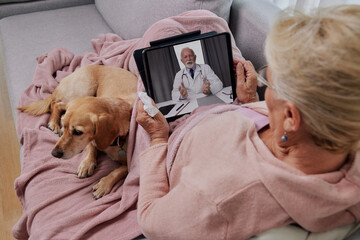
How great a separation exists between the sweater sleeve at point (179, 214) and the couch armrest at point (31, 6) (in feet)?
7.39

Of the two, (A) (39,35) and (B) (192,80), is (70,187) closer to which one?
(B) (192,80)

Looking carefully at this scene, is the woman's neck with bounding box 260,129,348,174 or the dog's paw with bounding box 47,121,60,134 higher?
the woman's neck with bounding box 260,129,348,174

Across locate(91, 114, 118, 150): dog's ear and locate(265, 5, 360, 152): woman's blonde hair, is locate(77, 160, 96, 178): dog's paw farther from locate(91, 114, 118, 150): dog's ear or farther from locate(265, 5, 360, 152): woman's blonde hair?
locate(265, 5, 360, 152): woman's blonde hair

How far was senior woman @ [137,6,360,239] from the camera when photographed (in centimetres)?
56

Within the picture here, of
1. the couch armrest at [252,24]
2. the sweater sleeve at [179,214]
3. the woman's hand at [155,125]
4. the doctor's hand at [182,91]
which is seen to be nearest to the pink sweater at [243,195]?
the sweater sleeve at [179,214]

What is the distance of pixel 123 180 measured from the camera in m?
1.35

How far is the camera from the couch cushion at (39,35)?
195 centimetres

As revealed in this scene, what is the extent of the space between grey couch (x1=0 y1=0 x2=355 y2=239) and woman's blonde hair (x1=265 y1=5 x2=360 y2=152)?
88cm

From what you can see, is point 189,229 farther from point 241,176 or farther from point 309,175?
point 309,175

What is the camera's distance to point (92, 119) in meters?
1.24

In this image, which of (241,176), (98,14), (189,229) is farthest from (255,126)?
(98,14)

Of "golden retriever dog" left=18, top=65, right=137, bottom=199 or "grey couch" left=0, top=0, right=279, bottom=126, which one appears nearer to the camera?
"golden retriever dog" left=18, top=65, right=137, bottom=199

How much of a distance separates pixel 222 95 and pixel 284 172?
65 centimetres

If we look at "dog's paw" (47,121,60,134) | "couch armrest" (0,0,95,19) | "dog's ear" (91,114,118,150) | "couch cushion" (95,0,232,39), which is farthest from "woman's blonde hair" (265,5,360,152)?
"couch armrest" (0,0,95,19)
